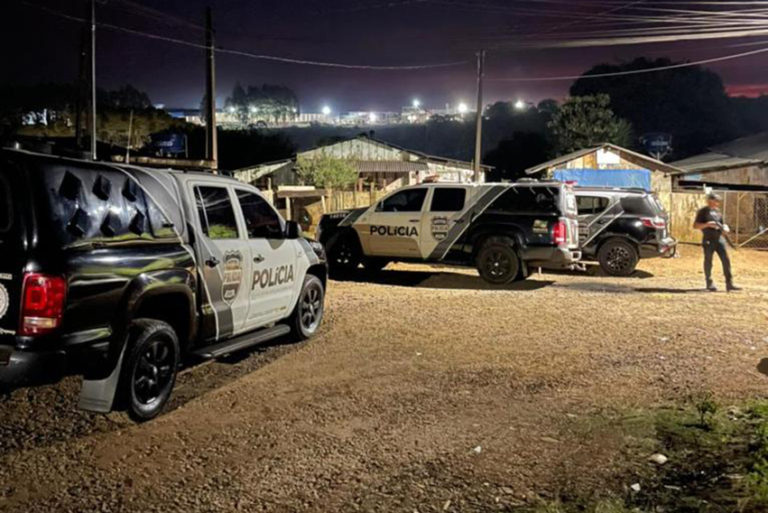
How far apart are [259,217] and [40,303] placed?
3161 millimetres

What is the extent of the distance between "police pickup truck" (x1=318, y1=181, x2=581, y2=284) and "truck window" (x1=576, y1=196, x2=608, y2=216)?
102 inches

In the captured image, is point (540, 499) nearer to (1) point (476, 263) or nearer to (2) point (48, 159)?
(2) point (48, 159)

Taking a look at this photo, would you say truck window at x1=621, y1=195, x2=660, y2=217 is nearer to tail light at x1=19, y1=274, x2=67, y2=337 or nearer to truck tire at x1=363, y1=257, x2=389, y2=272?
truck tire at x1=363, y1=257, x2=389, y2=272

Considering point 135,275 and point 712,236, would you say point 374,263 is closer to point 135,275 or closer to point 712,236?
point 712,236

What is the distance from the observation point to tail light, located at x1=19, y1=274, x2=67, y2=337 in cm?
459

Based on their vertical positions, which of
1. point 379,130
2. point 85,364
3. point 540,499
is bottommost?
point 540,499

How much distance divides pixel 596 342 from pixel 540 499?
455 cm

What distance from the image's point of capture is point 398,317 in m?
10.0

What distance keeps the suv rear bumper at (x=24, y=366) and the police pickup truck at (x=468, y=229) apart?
939 cm

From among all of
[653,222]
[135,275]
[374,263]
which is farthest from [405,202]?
[135,275]

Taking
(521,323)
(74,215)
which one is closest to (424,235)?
(521,323)

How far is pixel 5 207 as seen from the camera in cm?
481

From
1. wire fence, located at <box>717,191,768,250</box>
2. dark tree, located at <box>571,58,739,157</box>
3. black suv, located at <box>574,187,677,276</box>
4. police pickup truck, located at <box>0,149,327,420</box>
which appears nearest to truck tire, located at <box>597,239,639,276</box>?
black suv, located at <box>574,187,677,276</box>

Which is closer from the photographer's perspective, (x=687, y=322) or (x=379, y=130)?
(x=687, y=322)
